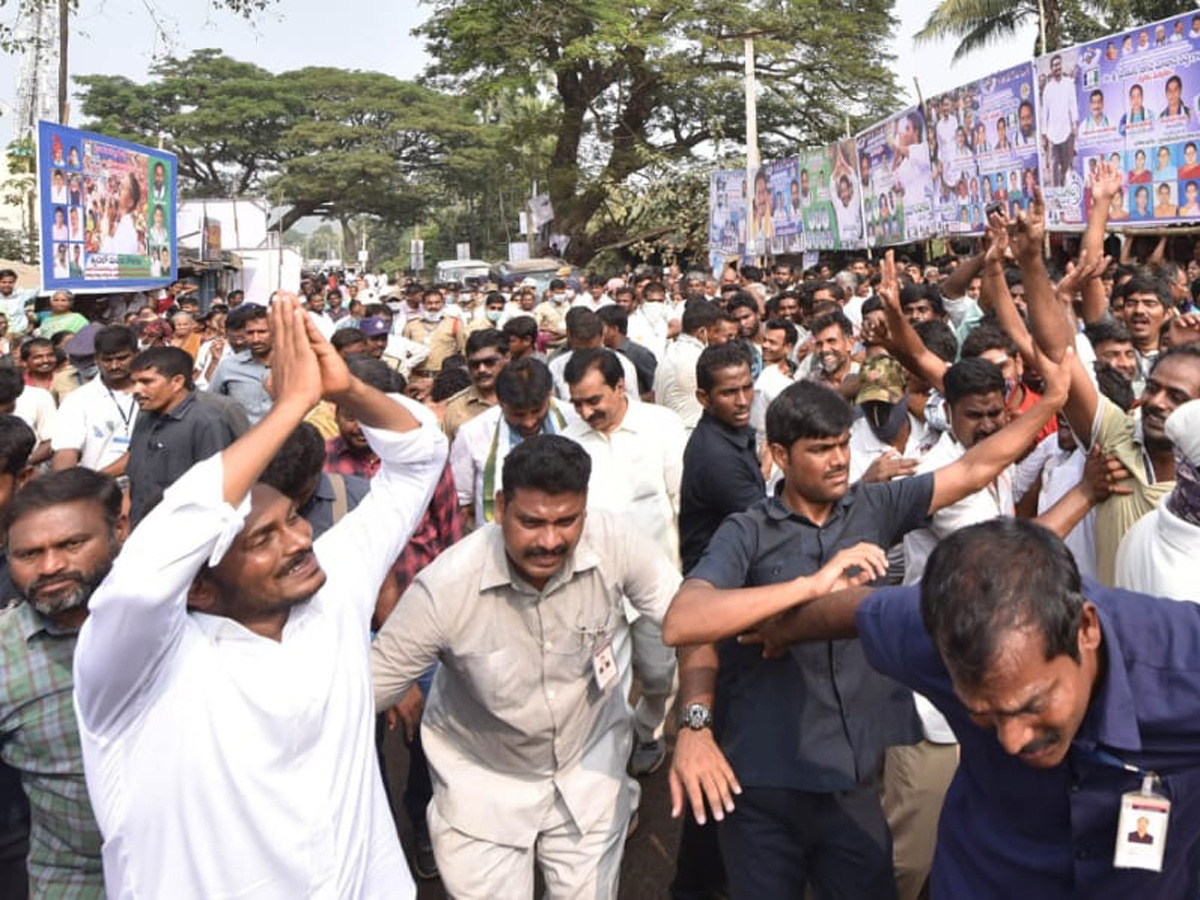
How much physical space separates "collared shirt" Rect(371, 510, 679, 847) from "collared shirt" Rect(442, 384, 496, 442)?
8.97 ft

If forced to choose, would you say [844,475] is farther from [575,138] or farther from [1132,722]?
[575,138]

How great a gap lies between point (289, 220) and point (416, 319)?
37102 mm

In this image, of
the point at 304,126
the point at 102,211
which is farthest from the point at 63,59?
the point at 304,126

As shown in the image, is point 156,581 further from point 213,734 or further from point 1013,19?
point 1013,19

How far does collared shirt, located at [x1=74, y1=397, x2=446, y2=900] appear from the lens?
70.3 inches

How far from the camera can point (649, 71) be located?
1096 inches

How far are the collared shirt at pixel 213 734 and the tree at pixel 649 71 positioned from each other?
81.1 ft

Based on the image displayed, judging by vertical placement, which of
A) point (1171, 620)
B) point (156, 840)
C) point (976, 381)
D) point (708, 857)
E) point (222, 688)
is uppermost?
point (976, 381)

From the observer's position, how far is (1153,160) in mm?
8188

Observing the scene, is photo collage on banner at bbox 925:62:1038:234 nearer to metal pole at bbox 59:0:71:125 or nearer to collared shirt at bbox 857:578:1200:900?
collared shirt at bbox 857:578:1200:900

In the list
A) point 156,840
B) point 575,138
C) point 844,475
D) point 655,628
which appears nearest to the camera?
point 156,840

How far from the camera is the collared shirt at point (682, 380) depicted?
6977mm

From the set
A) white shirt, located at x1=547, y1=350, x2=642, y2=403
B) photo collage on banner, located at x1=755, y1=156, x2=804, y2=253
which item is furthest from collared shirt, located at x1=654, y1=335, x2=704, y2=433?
photo collage on banner, located at x1=755, y1=156, x2=804, y2=253

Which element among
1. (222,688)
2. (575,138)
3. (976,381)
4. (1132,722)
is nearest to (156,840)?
(222,688)
